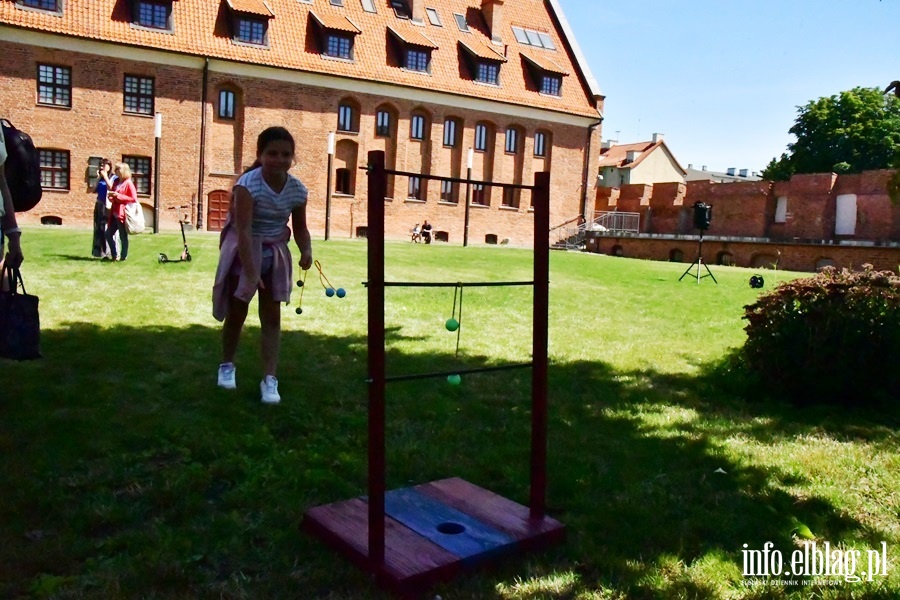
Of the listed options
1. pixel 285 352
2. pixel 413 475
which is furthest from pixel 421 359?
pixel 413 475

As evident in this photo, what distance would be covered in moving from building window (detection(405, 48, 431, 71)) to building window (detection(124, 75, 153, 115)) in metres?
12.1

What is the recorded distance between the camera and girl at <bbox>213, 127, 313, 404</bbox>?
4.93 meters

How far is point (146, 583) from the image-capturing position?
290 centimetres

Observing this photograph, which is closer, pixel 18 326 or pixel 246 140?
pixel 18 326

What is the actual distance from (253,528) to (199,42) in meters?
33.3

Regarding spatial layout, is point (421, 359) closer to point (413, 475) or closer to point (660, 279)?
point (413, 475)

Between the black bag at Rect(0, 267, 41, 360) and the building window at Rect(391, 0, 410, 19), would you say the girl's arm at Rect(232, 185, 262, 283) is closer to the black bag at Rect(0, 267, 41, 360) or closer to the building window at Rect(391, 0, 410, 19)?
the black bag at Rect(0, 267, 41, 360)

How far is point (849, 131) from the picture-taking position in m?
54.2

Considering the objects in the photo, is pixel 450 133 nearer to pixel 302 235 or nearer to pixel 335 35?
pixel 335 35

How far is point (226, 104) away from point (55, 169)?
7.55m

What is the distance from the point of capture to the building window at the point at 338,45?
35.7 meters

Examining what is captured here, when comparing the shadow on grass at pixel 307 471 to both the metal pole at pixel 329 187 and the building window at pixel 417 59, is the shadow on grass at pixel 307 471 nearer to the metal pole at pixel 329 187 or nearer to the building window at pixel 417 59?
the metal pole at pixel 329 187

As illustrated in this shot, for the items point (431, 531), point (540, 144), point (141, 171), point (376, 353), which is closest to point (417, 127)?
point (540, 144)

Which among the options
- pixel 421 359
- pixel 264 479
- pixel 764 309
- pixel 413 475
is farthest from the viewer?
pixel 421 359
